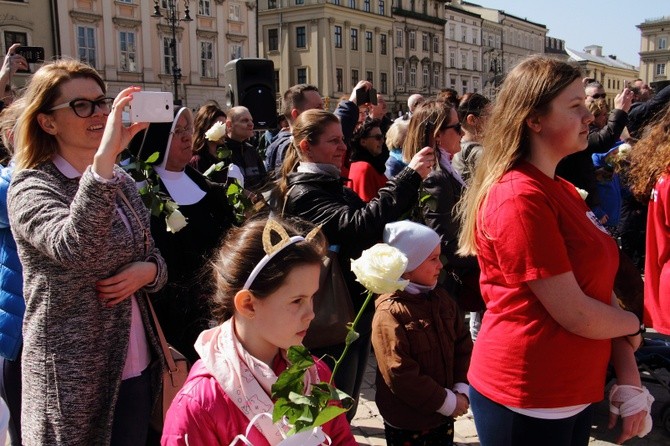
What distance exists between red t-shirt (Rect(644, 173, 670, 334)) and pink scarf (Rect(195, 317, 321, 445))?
1660mm

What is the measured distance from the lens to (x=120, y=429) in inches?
89.6

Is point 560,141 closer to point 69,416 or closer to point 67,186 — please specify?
point 67,186

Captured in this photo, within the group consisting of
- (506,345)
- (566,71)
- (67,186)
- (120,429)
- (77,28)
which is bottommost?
(120,429)

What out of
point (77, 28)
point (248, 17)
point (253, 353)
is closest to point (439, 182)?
point (253, 353)

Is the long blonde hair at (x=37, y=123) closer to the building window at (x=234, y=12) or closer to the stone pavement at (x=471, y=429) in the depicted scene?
the stone pavement at (x=471, y=429)

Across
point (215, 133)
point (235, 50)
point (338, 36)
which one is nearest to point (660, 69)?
point (338, 36)

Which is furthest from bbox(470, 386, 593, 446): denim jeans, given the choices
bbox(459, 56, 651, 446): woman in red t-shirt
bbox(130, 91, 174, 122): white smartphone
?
bbox(130, 91, 174, 122): white smartphone

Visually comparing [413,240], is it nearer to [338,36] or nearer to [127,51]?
[127,51]

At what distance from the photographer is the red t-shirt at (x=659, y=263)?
2.64m

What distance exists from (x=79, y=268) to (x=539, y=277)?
1.52m

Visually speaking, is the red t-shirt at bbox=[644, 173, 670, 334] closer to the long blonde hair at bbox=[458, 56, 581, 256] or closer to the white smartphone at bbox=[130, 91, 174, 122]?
the long blonde hair at bbox=[458, 56, 581, 256]

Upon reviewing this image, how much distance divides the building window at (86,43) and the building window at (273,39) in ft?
75.3

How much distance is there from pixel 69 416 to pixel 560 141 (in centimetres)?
194

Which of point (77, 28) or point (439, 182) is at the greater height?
point (77, 28)
